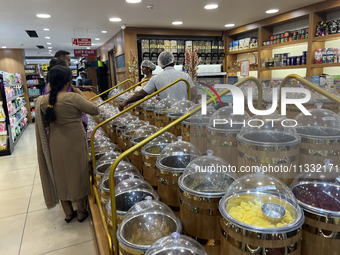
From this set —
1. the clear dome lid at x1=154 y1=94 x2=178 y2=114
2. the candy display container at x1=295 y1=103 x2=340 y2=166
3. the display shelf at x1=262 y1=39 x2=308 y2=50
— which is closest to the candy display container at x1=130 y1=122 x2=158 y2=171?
the clear dome lid at x1=154 y1=94 x2=178 y2=114

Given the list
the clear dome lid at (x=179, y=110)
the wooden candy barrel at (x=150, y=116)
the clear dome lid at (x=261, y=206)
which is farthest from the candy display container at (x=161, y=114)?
the clear dome lid at (x=261, y=206)

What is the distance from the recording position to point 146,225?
121 cm

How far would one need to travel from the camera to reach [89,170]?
271 centimetres

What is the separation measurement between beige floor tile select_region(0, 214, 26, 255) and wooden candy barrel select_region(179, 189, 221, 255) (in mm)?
2112

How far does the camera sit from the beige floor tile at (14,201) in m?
3.17

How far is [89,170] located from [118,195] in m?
1.29

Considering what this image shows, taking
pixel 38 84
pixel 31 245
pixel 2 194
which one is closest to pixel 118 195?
pixel 31 245

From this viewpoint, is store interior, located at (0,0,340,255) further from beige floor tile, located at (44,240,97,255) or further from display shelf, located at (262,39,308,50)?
display shelf, located at (262,39,308,50)

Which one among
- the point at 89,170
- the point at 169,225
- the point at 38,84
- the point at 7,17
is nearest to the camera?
the point at 169,225

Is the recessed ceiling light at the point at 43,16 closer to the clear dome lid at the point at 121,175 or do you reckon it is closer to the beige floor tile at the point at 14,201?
the beige floor tile at the point at 14,201

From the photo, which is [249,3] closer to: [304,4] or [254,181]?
[304,4]

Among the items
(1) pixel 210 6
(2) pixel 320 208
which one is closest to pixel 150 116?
(2) pixel 320 208

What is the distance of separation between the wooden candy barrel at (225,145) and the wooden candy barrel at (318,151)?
35cm

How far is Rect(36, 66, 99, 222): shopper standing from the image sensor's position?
2.31m
